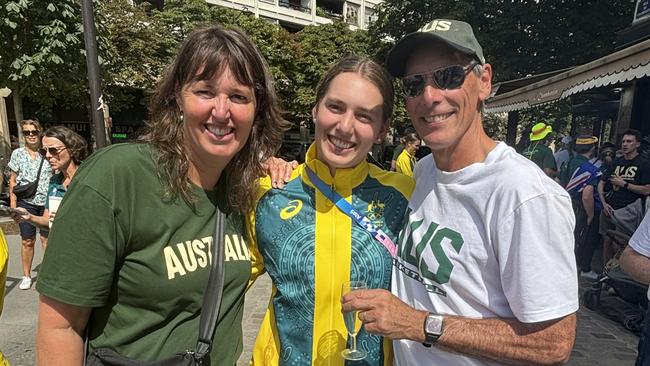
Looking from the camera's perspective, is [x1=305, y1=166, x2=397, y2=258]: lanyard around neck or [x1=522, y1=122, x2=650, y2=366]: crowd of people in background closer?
[x1=305, y1=166, x2=397, y2=258]: lanyard around neck

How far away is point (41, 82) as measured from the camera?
25.2 feet

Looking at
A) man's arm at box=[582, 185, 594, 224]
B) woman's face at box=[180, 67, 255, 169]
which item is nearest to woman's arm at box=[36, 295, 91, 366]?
woman's face at box=[180, 67, 255, 169]

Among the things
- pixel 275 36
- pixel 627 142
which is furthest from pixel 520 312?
pixel 275 36

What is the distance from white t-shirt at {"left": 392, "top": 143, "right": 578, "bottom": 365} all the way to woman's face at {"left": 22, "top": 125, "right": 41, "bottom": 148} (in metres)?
6.32

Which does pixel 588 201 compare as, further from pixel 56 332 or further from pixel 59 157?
pixel 59 157

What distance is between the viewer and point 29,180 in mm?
5781

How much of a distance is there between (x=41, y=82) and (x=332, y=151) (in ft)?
26.6

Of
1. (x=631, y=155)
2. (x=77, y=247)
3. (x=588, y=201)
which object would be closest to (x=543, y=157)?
(x=588, y=201)

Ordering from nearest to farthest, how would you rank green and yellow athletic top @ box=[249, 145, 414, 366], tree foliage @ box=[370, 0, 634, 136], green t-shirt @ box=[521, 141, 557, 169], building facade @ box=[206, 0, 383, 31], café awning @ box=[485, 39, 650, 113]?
green and yellow athletic top @ box=[249, 145, 414, 366] → café awning @ box=[485, 39, 650, 113] → green t-shirt @ box=[521, 141, 557, 169] → tree foliage @ box=[370, 0, 634, 136] → building facade @ box=[206, 0, 383, 31]

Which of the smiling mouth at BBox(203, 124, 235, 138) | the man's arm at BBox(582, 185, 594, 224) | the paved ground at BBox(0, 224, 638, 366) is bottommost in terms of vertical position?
the paved ground at BBox(0, 224, 638, 366)

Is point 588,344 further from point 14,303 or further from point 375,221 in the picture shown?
point 14,303

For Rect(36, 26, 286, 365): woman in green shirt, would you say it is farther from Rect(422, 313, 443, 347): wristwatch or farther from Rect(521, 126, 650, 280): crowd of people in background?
Rect(521, 126, 650, 280): crowd of people in background

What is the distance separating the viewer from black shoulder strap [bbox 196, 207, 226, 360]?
155 centimetres

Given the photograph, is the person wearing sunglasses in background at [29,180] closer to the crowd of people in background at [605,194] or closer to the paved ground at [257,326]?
the paved ground at [257,326]
